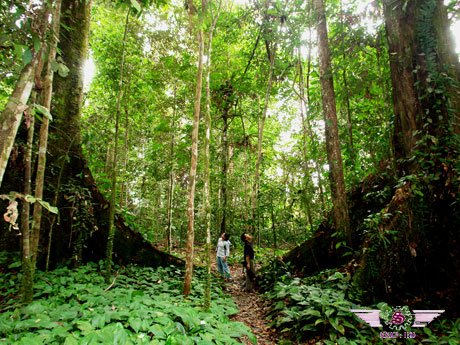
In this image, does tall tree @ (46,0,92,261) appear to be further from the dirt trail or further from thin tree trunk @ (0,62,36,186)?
the dirt trail

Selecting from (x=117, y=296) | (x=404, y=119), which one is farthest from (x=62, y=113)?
(x=404, y=119)

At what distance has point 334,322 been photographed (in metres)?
4.36

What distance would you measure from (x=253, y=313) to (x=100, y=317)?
4.04 meters

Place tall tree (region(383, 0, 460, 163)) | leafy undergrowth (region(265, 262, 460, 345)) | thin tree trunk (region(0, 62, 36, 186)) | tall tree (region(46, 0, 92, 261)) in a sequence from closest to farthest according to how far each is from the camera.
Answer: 1. thin tree trunk (region(0, 62, 36, 186))
2. leafy undergrowth (region(265, 262, 460, 345))
3. tall tree (region(383, 0, 460, 163))
4. tall tree (region(46, 0, 92, 261))

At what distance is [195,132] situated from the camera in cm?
591

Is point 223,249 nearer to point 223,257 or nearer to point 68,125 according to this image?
point 223,257

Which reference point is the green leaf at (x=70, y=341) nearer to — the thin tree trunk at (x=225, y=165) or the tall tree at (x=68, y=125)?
the tall tree at (x=68, y=125)

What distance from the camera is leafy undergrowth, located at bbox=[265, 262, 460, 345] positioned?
4059 mm

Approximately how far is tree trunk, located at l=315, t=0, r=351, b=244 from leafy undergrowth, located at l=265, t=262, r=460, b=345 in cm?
144

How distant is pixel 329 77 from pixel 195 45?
5001mm

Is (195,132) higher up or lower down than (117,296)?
higher up

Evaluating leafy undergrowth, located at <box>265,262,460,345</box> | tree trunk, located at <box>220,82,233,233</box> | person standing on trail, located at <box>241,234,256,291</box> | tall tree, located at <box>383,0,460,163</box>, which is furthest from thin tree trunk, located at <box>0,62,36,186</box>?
tree trunk, located at <box>220,82,233,233</box>

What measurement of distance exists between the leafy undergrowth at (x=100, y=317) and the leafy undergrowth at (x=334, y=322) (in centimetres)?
103

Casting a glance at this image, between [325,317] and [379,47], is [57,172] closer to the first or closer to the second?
[325,317]
